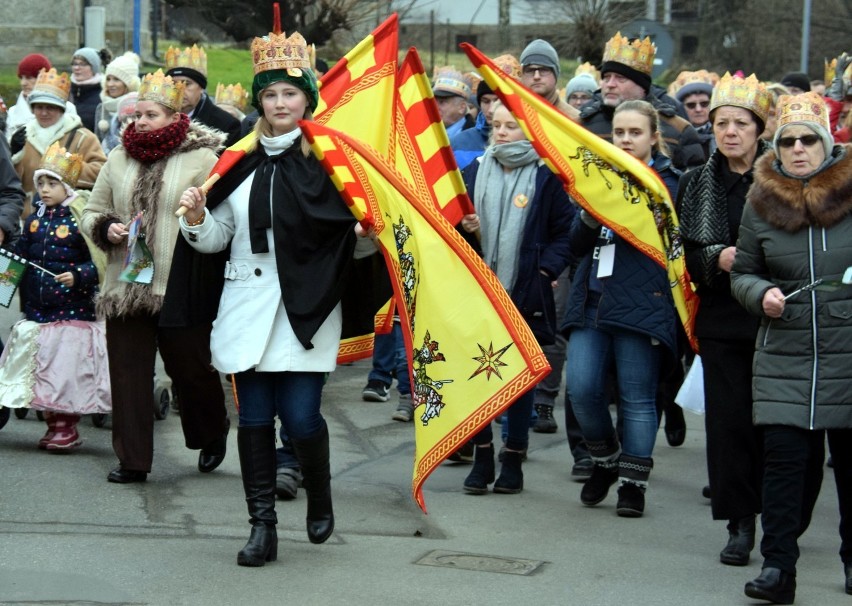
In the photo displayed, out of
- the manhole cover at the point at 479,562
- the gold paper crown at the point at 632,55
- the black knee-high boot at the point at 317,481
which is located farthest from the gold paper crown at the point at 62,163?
the manhole cover at the point at 479,562

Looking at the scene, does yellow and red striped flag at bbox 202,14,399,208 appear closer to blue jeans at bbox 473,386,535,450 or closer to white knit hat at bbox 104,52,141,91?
blue jeans at bbox 473,386,535,450

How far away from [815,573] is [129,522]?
9.70 feet

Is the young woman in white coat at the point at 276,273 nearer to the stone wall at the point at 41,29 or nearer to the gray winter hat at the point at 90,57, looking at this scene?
the gray winter hat at the point at 90,57

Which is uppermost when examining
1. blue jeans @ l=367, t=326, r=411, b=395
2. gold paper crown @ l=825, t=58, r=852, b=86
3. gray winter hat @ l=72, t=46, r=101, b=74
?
gray winter hat @ l=72, t=46, r=101, b=74

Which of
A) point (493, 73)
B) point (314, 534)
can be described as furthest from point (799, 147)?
point (314, 534)

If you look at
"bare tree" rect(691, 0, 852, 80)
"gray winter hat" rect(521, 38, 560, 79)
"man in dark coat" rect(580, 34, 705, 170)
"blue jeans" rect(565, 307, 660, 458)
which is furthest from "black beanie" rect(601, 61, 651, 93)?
"bare tree" rect(691, 0, 852, 80)

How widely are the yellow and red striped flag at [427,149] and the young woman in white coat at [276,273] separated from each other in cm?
115

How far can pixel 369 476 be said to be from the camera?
8133 millimetres

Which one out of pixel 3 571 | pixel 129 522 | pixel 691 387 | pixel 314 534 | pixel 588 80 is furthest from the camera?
pixel 588 80

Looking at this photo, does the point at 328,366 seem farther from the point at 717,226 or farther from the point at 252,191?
the point at 717,226

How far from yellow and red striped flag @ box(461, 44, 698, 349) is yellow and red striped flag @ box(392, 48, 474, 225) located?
0.47 metres

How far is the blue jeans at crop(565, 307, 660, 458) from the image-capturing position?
7.22 metres

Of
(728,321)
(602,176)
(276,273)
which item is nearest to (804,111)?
(728,321)

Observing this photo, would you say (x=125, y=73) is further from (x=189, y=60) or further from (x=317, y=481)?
(x=317, y=481)
